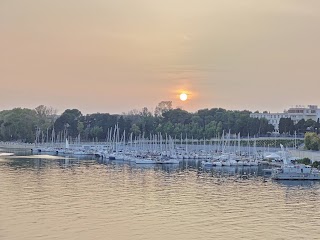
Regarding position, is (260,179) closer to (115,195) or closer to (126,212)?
(115,195)

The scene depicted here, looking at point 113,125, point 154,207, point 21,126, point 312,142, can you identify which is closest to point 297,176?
point 154,207

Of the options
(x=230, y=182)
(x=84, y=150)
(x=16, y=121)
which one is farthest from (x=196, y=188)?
(x=16, y=121)

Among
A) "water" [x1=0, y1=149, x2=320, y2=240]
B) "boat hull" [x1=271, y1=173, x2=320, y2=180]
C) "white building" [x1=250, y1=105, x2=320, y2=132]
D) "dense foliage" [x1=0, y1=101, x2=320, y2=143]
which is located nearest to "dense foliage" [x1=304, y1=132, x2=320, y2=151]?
"boat hull" [x1=271, y1=173, x2=320, y2=180]

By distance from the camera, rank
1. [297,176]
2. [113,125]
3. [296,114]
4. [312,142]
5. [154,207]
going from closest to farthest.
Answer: [154,207], [297,176], [312,142], [113,125], [296,114]

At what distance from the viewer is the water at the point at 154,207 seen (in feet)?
97.9

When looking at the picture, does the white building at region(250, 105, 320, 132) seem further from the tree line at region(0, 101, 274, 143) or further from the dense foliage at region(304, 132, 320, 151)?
the dense foliage at region(304, 132, 320, 151)

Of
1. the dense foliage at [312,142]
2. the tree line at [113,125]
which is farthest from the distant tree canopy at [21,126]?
the dense foliage at [312,142]

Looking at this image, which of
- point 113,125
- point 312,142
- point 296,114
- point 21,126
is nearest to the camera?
point 312,142

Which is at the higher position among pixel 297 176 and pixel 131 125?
pixel 131 125

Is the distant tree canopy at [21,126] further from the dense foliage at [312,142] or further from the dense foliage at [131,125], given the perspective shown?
the dense foliage at [312,142]

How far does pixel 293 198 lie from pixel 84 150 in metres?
66.1

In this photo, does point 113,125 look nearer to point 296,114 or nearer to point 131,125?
point 131,125

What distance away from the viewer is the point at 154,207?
37.5 m

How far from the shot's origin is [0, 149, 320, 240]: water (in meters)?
29.8
